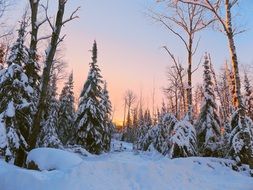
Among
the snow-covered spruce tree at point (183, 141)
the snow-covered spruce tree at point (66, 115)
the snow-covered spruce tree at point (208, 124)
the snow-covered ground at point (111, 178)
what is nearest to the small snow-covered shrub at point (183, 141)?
the snow-covered spruce tree at point (183, 141)

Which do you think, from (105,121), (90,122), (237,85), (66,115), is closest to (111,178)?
(237,85)

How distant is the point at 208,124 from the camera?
75.6 ft

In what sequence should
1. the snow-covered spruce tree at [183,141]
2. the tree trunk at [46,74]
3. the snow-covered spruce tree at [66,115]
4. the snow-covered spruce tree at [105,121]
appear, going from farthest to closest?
1. the snow-covered spruce tree at [66,115]
2. the snow-covered spruce tree at [105,121]
3. the snow-covered spruce tree at [183,141]
4. the tree trunk at [46,74]

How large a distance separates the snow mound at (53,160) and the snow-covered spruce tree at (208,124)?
1440 cm

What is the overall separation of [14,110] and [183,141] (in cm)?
792

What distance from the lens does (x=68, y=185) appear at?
23.5 feet

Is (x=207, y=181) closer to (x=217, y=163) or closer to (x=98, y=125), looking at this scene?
(x=217, y=163)

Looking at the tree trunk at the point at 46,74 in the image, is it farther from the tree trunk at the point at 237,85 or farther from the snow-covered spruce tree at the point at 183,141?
the tree trunk at the point at 237,85

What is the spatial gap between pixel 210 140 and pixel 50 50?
1410 cm

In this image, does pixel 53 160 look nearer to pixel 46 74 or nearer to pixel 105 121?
pixel 46 74

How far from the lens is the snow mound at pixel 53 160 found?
8359 millimetres

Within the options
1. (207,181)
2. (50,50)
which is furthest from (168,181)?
(50,50)

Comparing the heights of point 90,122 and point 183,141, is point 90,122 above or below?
above

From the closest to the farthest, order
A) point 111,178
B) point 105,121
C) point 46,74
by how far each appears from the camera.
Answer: point 111,178, point 46,74, point 105,121
